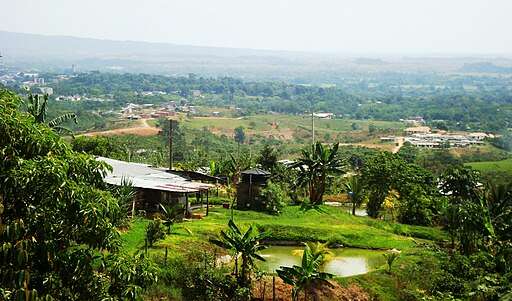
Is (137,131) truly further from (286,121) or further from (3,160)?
(3,160)

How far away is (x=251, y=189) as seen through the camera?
28.9 metres

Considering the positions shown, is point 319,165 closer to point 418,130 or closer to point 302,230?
point 302,230

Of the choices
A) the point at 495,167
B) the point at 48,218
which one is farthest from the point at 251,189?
the point at 495,167

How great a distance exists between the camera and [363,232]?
2564 cm

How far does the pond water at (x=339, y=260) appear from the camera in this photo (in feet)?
69.3

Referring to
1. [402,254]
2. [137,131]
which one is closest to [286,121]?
[137,131]

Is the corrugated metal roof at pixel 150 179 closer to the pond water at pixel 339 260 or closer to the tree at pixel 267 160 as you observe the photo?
the pond water at pixel 339 260

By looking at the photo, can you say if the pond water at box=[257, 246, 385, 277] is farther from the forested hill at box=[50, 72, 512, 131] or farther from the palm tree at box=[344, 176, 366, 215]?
the forested hill at box=[50, 72, 512, 131]

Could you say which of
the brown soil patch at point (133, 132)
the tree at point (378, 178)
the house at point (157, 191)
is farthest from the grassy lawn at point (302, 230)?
the brown soil patch at point (133, 132)

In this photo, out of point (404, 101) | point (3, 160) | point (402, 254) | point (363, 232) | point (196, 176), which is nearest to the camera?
point (3, 160)

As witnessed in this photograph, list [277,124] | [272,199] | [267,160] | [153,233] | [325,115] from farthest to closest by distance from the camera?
[325,115] → [277,124] → [267,160] → [272,199] → [153,233]

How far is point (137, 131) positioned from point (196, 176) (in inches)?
2012

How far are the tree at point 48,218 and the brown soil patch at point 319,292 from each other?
9224 millimetres

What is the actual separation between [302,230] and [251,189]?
16.1 ft
